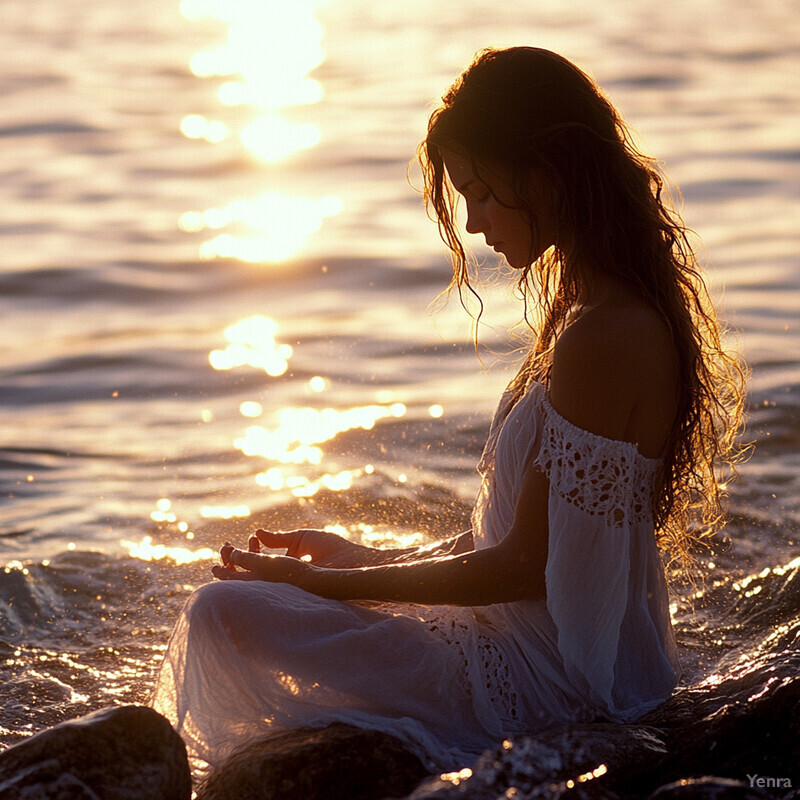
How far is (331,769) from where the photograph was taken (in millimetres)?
3490

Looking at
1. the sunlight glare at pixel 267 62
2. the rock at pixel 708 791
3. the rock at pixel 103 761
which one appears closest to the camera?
the rock at pixel 708 791

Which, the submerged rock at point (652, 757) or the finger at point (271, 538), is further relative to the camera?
the finger at point (271, 538)

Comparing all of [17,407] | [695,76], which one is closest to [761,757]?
[17,407]

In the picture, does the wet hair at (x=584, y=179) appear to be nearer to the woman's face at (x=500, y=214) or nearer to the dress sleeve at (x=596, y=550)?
the woman's face at (x=500, y=214)

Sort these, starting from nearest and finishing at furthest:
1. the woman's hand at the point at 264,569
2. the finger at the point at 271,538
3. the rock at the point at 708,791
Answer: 1. the rock at the point at 708,791
2. the woman's hand at the point at 264,569
3. the finger at the point at 271,538

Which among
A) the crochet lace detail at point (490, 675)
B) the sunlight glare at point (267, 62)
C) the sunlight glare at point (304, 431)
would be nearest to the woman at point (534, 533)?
the crochet lace detail at point (490, 675)

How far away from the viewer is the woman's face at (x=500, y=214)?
3658 millimetres

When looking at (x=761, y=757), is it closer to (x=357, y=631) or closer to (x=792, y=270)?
(x=357, y=631)

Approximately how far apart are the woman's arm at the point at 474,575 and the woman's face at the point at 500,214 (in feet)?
2.08

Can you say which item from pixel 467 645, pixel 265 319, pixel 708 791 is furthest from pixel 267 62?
pixel 708 791

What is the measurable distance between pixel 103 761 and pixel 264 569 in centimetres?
71

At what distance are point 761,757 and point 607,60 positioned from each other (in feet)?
53.7

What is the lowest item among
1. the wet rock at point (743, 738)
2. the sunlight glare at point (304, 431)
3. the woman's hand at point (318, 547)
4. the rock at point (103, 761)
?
the sunlight glare at point (304, 431)

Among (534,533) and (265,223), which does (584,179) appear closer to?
(534,533)
